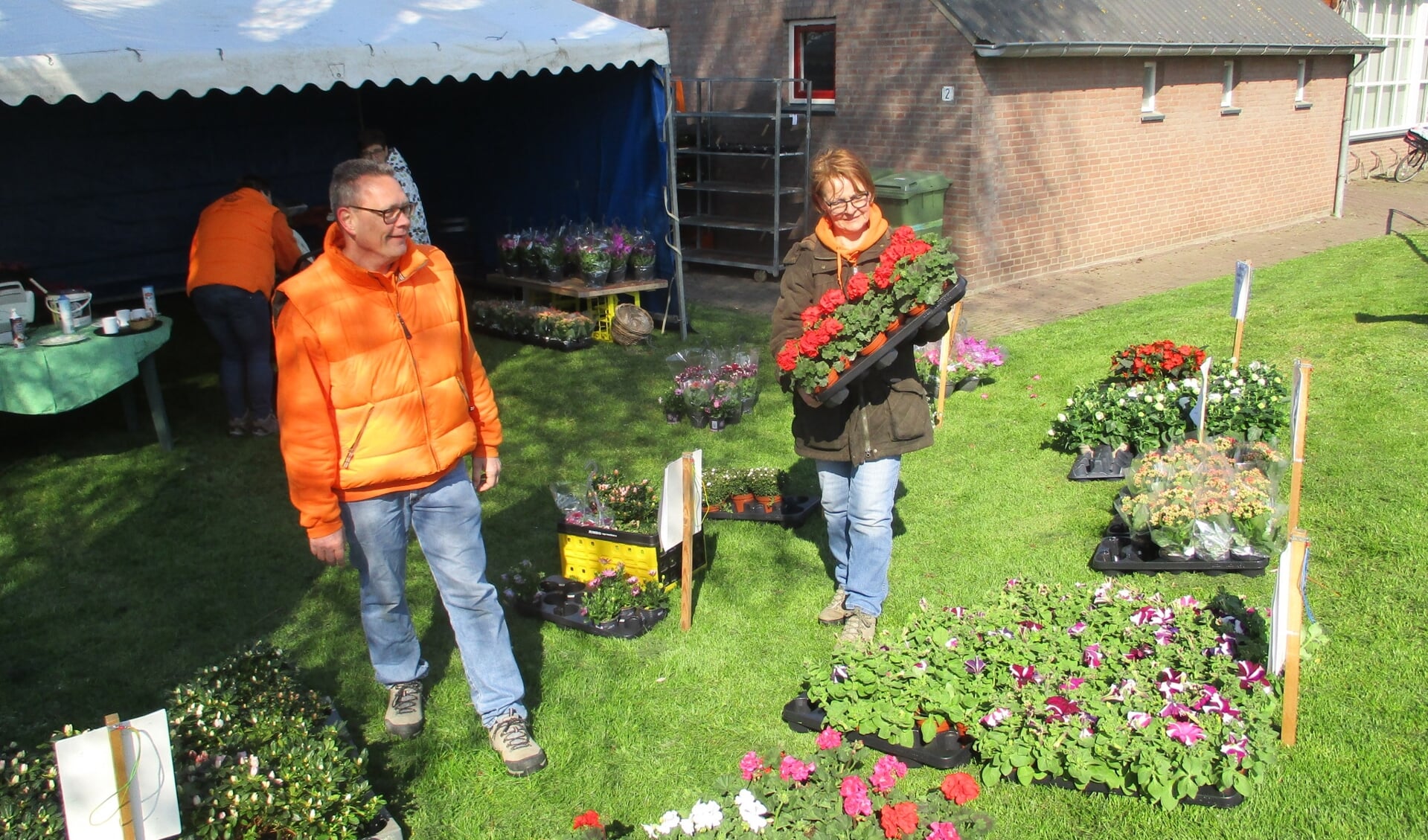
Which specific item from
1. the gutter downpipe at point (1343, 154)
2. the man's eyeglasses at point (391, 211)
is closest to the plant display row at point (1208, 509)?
the man's eyeglasses at point (391, 211)

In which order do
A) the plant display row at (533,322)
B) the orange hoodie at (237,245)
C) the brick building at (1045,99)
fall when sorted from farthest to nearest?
the brick building at (1045,99) → the plant display row at (533,322) → the orange hoodie at (237,245)

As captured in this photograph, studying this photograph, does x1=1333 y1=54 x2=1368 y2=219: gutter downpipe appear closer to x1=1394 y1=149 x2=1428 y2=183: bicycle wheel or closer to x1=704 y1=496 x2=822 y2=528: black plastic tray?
x1=1394 y1=149 x2=1428 y2=183: bicycle wheel

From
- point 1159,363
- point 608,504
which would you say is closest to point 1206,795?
point 608,504

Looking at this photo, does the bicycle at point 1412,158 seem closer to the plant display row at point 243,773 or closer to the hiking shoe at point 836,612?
the hiking shoe at point 836,612

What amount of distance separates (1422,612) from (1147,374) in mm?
2655

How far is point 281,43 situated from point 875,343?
503 centimetres

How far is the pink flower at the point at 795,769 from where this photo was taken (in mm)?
3168

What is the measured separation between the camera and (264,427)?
24.9 ft

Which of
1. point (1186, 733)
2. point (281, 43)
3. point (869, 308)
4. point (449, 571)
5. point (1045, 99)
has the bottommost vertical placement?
point (1186, 733)

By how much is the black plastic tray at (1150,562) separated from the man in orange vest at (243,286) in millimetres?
5446

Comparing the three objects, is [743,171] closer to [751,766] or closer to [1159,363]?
[1159,363]

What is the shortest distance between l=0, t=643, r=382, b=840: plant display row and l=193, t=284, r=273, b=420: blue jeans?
164 inches

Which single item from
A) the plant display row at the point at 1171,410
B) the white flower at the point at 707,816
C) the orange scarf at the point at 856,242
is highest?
the orange scarf at the point at 856,242

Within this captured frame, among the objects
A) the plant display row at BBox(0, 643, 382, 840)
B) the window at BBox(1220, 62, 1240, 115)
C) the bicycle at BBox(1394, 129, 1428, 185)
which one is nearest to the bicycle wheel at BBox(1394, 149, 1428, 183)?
the bicycle at BBox(1394, 129, 1428, 185)
